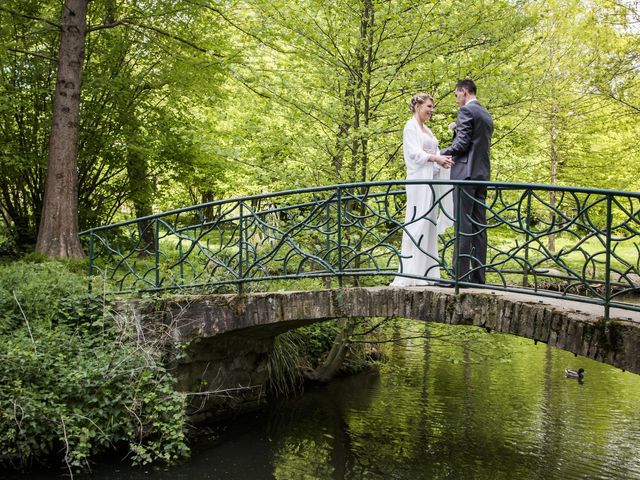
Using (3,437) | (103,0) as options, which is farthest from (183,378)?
(103,0)

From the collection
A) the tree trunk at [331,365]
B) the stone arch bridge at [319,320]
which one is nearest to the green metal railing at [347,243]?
the stone arch bridge at [319,320]

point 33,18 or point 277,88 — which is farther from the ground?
point 33,18

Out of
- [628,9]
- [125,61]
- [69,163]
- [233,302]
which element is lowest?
[233,302]

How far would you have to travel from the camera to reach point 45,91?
498 inches

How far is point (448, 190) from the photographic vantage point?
691 cm

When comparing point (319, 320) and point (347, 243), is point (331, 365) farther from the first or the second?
point (319, 320)

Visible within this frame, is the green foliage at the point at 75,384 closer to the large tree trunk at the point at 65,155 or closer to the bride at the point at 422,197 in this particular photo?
the large tree trunk at the point at 65,155

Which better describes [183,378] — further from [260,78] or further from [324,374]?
[260,78]

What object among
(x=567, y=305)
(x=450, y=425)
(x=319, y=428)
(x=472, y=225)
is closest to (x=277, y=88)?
(x=472, y=225)

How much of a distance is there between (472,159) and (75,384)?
4681 mm

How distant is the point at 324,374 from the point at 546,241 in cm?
1602

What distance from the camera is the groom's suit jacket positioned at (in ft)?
21.9

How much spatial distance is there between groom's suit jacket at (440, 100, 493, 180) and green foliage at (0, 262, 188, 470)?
4.02m

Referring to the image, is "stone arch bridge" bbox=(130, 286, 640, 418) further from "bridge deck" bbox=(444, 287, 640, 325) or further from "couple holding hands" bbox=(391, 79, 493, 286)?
"couple holding hands" bbox=(391, 79, 493, 286)
